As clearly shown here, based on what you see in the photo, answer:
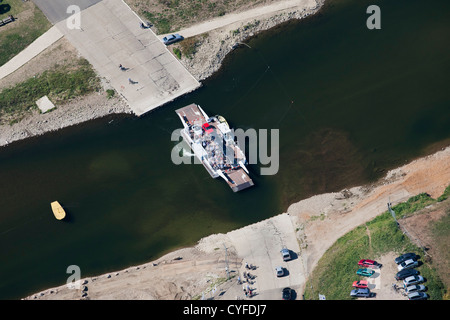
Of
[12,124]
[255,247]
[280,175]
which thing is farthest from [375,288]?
[12,124]

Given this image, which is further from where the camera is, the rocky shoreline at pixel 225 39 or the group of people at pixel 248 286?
the rocky shoreline at pixel 225 39

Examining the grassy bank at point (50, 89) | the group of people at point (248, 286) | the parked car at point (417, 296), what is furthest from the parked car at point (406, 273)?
the grassy bank at point (50, 89)

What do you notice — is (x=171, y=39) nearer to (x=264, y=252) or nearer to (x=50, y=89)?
(x=50, y=89)

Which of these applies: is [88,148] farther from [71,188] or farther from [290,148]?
[290,148]

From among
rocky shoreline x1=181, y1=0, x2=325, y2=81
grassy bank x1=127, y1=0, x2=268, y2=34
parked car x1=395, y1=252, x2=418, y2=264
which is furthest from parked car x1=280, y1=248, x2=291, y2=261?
grassy bank x1=127, y1=0, x2=268, y2=34

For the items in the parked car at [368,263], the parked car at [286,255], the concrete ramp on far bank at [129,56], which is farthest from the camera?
the concrete ramp on far bank at [129,56]

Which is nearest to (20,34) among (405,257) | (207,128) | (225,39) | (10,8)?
(10,8)

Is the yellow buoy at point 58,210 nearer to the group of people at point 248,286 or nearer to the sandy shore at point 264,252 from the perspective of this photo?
the sandy shore at point 264,252
